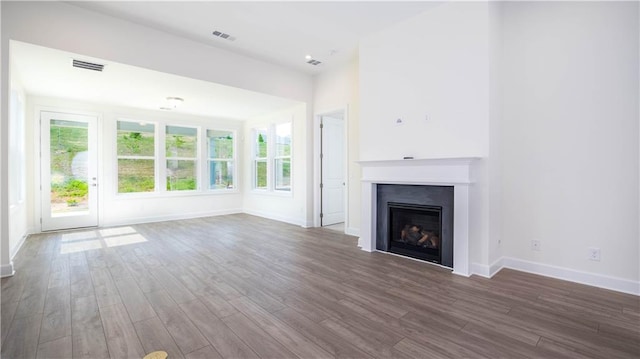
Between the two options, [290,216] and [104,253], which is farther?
[290,216]

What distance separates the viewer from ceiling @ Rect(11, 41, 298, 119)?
144 inches

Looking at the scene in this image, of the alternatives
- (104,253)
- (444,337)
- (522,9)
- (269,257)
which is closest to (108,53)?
(104,253)

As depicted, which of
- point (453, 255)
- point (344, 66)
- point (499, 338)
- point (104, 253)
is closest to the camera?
point (499, 338)

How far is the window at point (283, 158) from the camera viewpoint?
6.71 meters

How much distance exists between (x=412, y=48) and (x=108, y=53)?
3834 mm

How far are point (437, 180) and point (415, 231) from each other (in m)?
0.81

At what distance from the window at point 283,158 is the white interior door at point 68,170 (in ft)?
12.1

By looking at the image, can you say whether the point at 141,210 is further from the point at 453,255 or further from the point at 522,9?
the point at 522,9

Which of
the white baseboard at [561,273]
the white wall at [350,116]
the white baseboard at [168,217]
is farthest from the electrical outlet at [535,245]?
the white baseboard at [168,217]

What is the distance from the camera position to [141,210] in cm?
645

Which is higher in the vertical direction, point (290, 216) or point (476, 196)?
point (476, 196)

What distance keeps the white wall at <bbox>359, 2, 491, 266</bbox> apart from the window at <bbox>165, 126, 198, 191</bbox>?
4.80 m

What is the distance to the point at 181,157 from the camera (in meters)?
7.10

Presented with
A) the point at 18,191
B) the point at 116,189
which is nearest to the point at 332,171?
the point at 116,189
